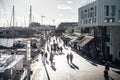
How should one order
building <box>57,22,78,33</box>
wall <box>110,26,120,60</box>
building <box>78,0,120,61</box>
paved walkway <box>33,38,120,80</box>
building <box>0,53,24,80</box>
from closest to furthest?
building <box>0,53,24,80</box> → paved walkway <box>33,38,120,80</box> → wall <box>110,26,120,60</box> → building <box>78,0,120,61</box> → building <box>57,22,78,33</box>

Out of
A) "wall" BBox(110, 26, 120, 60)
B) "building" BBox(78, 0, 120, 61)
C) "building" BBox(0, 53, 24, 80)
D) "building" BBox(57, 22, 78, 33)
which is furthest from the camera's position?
"building" BBox(57, 22, 78, 33)

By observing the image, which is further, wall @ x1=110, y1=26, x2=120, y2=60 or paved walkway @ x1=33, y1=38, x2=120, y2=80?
wall @ x1=110, y1=26, x2=120, y2=60

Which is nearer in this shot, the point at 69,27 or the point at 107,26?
the point at 107,26

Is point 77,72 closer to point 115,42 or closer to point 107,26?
point 115,42

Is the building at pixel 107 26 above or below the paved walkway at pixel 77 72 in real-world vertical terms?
above

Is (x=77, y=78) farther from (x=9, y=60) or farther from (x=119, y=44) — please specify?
(x=119, y=44)

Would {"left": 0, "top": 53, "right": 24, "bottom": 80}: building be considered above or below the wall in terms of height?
below

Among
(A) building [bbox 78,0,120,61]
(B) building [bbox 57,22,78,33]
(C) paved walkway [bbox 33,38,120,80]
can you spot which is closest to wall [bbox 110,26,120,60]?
(A) building [bbox 78,0,120,61]

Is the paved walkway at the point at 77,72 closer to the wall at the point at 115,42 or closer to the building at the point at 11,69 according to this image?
the building at the point at 11,69

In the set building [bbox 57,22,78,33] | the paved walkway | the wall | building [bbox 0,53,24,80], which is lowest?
the paved walkway

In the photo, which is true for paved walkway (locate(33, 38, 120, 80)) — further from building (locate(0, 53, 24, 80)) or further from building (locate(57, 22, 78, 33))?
building (locate(57, 22, 78, 33))

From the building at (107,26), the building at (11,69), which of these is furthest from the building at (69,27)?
the building at (11,69)

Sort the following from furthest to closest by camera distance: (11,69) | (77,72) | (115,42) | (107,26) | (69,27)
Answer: (69,27) < (107,26) < (115,42) < (77,72) < (11,69)

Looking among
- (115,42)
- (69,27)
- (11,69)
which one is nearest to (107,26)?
(115,42)
